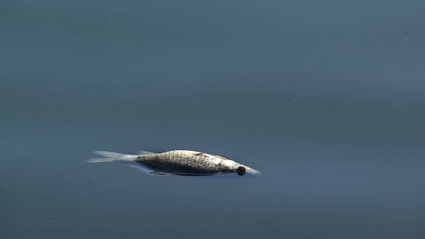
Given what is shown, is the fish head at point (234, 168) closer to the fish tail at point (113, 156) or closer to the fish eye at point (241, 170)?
the fish eye at point (241, 170)

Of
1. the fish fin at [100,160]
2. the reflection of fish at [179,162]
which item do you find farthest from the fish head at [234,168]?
the fish fin at [100,160]

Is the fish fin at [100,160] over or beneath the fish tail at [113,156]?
beneath

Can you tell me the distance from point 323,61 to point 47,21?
7.13 feet

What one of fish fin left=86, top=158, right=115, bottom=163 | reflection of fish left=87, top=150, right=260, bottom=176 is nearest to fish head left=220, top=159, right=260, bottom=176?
reflection of fish left=87, top=150, right=260, bottom=176

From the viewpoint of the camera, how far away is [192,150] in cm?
534

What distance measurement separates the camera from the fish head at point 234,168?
519 cm

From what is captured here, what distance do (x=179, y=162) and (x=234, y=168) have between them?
1.18 feet

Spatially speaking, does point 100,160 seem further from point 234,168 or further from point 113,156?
point 234,168

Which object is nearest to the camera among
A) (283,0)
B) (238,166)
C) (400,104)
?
(238,166)

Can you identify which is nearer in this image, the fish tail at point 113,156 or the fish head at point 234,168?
the fish head at point 234,168

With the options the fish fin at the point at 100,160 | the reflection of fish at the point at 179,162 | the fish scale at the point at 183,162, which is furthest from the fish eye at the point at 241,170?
the fish fin at the point at 100,160

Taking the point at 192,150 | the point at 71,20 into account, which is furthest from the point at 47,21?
the point at 192,150

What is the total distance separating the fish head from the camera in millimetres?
5188

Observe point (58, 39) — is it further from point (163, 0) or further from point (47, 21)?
point (163, 0)
